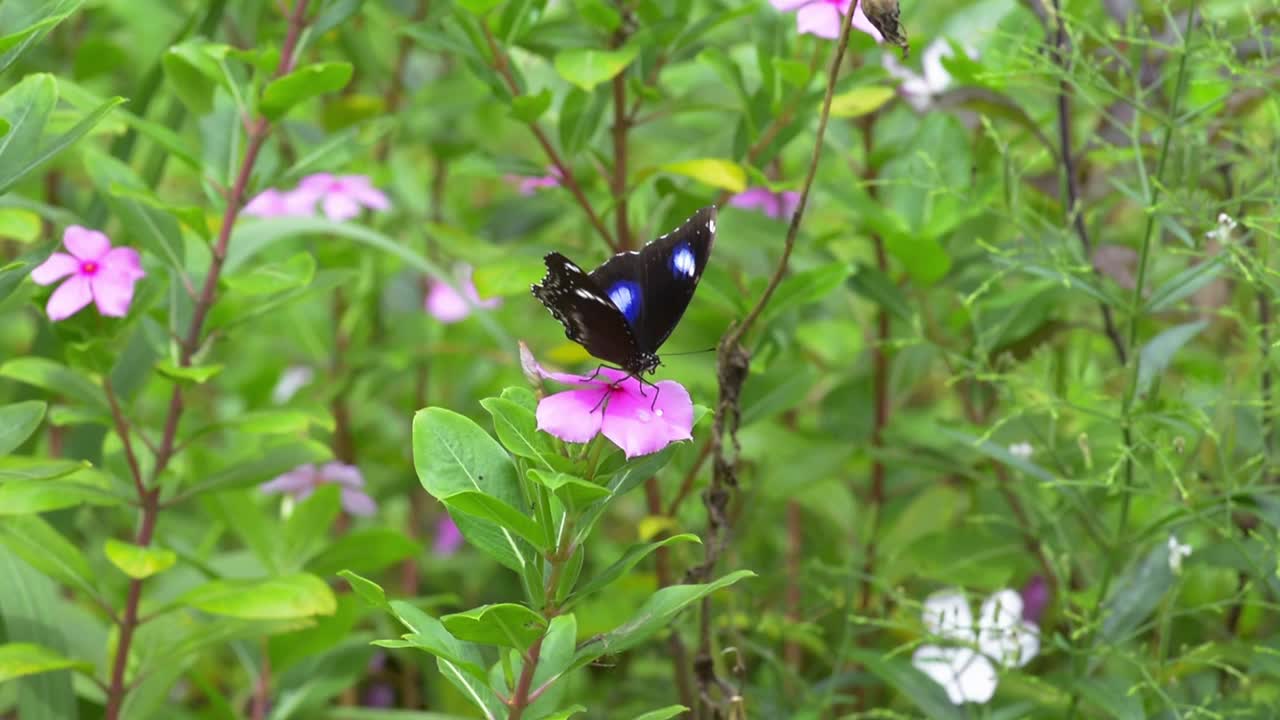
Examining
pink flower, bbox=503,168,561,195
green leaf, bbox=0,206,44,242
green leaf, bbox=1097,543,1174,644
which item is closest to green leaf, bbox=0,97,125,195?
green leaf, bbox=0,206,44,242

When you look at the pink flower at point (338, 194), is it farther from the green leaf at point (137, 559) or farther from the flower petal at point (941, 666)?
the flower petal at point (941, 666)

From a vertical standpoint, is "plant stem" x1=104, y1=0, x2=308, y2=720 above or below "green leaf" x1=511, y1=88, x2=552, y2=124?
below

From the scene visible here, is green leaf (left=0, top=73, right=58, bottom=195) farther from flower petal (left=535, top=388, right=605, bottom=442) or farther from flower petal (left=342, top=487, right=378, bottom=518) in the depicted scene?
flower petal (left=342, top=487, right=378, bottom=518)

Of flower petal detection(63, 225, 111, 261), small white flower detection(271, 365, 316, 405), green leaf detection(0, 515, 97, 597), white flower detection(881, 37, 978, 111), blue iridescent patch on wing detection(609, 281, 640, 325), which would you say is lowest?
green leaf detection(0, 515, 97, 597)

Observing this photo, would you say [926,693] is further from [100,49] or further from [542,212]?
[100,49]

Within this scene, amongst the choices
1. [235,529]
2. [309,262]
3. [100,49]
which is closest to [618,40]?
[309,262]

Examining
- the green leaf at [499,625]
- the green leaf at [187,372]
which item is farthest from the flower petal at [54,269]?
the green leaf at [499,625]
